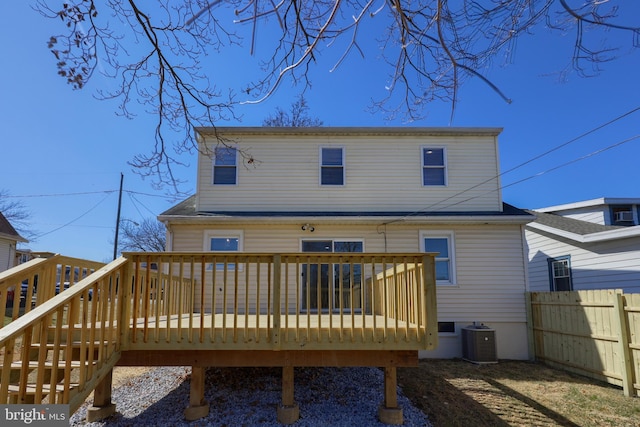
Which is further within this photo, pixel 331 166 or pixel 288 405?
pixel 331 166

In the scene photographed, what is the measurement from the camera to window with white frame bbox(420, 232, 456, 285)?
8.45m

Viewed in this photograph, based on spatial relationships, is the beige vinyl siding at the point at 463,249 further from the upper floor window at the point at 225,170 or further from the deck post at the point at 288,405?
the deck post at the point at 288,405

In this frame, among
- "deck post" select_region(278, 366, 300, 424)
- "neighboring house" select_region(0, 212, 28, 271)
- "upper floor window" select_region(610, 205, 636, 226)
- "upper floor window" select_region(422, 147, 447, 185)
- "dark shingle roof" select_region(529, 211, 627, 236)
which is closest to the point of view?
"deck post" select_region(278, 366, 300, 424)

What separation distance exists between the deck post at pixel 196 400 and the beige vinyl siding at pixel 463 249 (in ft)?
13.4

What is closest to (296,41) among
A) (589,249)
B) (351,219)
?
(351,219)

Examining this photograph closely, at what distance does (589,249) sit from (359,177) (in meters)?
6.10

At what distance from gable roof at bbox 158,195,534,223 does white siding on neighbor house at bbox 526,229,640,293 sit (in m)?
2.37

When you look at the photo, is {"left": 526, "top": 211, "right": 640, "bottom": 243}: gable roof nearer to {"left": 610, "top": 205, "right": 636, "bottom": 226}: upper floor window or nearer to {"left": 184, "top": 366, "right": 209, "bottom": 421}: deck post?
{"left": 610, "top": 205, "right": 636, "bottom": 226}: upper floor window

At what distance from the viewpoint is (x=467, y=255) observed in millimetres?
8453

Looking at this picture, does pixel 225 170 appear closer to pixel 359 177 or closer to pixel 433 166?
pixel 359 177

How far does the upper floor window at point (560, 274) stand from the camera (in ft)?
33.7

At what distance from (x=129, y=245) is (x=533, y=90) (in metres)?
26.6

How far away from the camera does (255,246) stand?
27.4ft

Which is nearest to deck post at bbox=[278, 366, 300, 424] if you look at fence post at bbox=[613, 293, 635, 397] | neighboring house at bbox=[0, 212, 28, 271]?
fence post at bbox=[613, 293, 635, 397]
